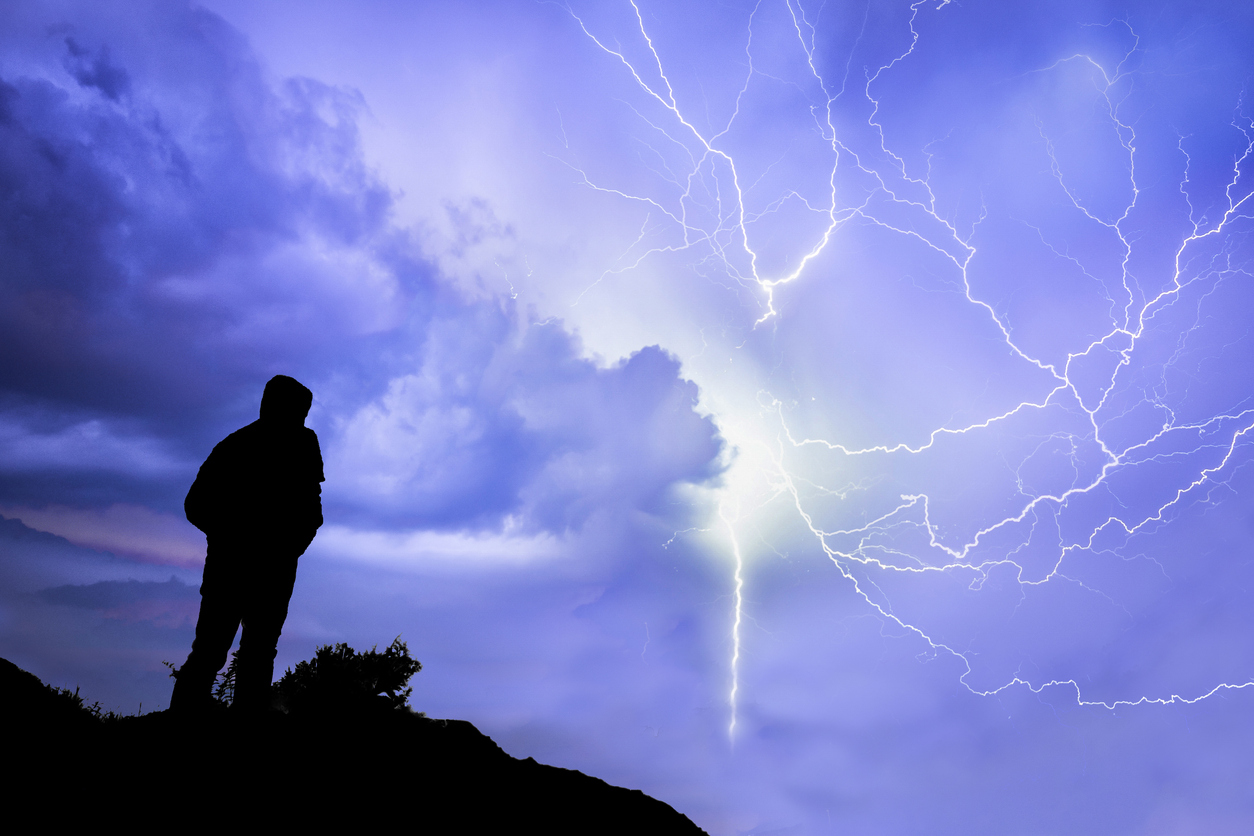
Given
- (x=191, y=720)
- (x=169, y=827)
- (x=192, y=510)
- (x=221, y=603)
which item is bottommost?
(x=169, y=827)

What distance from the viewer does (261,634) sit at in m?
4.64

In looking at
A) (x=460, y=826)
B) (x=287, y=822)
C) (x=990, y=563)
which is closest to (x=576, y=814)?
(x=460, y=826)

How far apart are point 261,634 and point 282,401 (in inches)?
72.7

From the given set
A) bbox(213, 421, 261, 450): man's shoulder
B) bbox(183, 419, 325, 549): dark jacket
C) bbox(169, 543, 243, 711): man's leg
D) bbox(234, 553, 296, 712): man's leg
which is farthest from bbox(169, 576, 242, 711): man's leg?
bbox(213, 421, 261, 450): man's shoulder

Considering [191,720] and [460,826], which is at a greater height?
[191,720]

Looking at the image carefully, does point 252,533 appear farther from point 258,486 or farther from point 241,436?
point 241,436

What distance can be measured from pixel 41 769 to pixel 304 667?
33.1ft

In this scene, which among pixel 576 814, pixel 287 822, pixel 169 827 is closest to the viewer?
pixel 169 827

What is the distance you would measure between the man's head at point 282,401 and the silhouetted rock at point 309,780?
225 centimetres

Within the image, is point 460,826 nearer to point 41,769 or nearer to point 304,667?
point 41,769

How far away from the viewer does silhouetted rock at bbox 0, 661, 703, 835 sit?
11.4ft

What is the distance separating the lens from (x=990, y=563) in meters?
15.1

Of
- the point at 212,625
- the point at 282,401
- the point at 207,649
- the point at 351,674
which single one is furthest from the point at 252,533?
the point at 351,674

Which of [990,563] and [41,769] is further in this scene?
[990,563]
